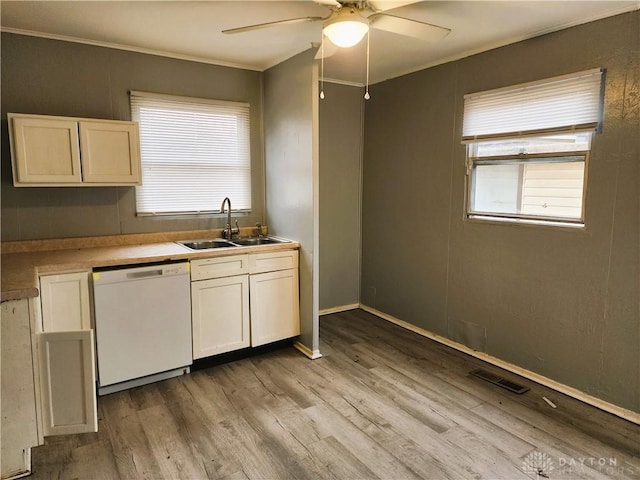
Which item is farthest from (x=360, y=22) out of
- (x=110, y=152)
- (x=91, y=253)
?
(x=91, y=253)

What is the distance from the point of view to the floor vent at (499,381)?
2.87 m

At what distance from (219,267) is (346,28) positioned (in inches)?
75.5

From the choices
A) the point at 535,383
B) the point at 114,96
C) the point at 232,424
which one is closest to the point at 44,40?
the point at 114,96

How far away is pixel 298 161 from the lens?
342 centimetres

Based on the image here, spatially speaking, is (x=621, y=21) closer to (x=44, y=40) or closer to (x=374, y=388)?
(x=374, y=388)

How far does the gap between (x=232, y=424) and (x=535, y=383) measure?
2159 millimetres

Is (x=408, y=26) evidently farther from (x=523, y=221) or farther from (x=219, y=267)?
(x=219, y=267)

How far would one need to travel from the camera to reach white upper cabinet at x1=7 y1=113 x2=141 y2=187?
8.87 feet

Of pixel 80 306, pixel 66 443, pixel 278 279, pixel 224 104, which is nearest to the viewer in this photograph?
pixel 66 443

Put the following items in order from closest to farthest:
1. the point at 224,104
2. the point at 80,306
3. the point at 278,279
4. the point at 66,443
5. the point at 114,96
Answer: the point at 66,443
the point at 80,306
the point at 114,96
the point at 278,279
the point at 224,104

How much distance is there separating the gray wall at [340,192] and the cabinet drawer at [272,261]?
942 millimetres

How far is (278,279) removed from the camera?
3.45 m

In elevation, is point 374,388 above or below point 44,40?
below

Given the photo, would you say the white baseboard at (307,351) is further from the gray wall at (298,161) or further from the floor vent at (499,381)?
the floor vent at (499,381)
